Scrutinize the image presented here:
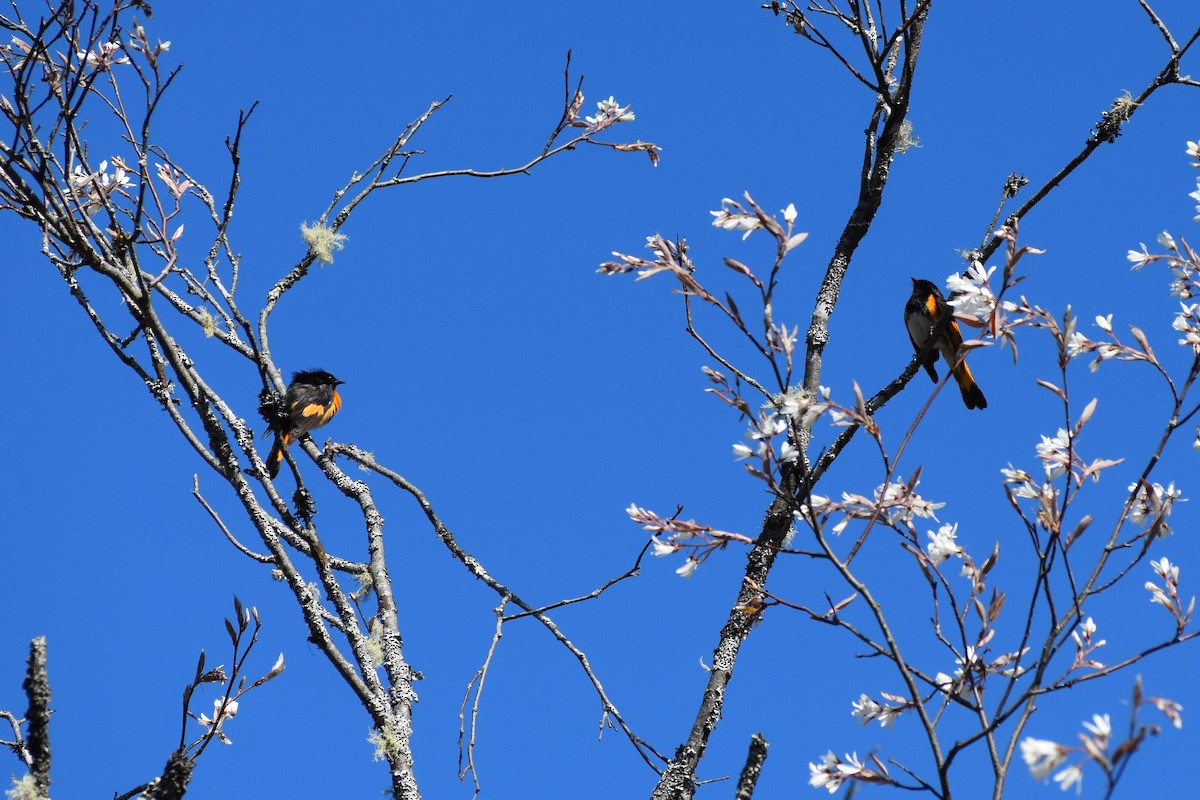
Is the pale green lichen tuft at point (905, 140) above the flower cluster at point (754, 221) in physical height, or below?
above

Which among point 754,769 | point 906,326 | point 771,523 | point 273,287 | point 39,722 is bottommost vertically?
point 754,769

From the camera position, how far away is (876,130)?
3539 mm

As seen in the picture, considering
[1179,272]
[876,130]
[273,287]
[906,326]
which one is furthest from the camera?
[906,326]

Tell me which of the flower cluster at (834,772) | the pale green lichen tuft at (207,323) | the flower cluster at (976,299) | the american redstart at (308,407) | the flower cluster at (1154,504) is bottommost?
the flower cluster at (834,772)

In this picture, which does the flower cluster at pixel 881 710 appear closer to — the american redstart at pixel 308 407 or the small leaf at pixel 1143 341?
the small leaf at pixel 1143 341

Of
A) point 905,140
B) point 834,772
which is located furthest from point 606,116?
point 834,772

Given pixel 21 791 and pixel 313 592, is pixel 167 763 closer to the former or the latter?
pixel 21 791

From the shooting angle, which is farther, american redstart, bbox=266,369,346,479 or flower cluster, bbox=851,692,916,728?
american redstart, bbox=266,369,346,479

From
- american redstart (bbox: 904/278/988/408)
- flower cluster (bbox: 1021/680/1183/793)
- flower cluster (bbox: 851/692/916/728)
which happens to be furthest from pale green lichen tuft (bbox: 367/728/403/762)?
american redstart (bbox: 904/278/988/408)

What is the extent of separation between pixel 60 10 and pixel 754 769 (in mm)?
2739

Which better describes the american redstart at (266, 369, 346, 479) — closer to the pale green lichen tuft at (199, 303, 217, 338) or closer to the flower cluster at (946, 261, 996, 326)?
the pale green lichen tuft at (199, 303, 217, 338)

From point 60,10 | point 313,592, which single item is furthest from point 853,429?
point 60,10

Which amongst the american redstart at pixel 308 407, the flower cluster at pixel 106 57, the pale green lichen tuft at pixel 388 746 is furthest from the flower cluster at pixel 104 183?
the pale green lichen tuft at pixel 388 746

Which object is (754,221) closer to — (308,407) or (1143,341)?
(1143,341)
